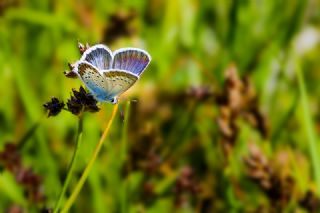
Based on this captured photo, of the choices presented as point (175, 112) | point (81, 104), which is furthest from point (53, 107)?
point (175, 112)

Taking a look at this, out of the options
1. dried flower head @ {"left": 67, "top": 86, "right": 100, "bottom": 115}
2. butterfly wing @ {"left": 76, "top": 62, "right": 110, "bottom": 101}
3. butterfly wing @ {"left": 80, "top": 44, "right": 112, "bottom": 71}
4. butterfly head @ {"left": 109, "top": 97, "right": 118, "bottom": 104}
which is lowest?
dried flower head @ {"left": 67, "top": 86, "right": 100, "bottom": 115}

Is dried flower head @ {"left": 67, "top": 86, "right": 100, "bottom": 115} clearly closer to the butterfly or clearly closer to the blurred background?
the butterfly

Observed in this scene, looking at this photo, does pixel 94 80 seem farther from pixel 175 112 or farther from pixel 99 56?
pixel 175 112

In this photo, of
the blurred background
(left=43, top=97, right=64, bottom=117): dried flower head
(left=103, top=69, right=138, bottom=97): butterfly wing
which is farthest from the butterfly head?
the blurred background

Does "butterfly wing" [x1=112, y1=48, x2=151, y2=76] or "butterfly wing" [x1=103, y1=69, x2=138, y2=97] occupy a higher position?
"butterfly wing" [x1=112, y1=48, x2=151, y2=76]

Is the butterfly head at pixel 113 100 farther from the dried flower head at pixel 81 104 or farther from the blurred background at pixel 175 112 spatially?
the blurred background at pixel 175 112

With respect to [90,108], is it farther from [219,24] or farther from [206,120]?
[219,24]

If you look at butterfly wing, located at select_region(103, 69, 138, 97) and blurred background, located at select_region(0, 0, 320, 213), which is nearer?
butterfly wing, located at select_region(103, 69, 138, 97)

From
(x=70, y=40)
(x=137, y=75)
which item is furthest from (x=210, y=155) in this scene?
(x=137, y=75)
